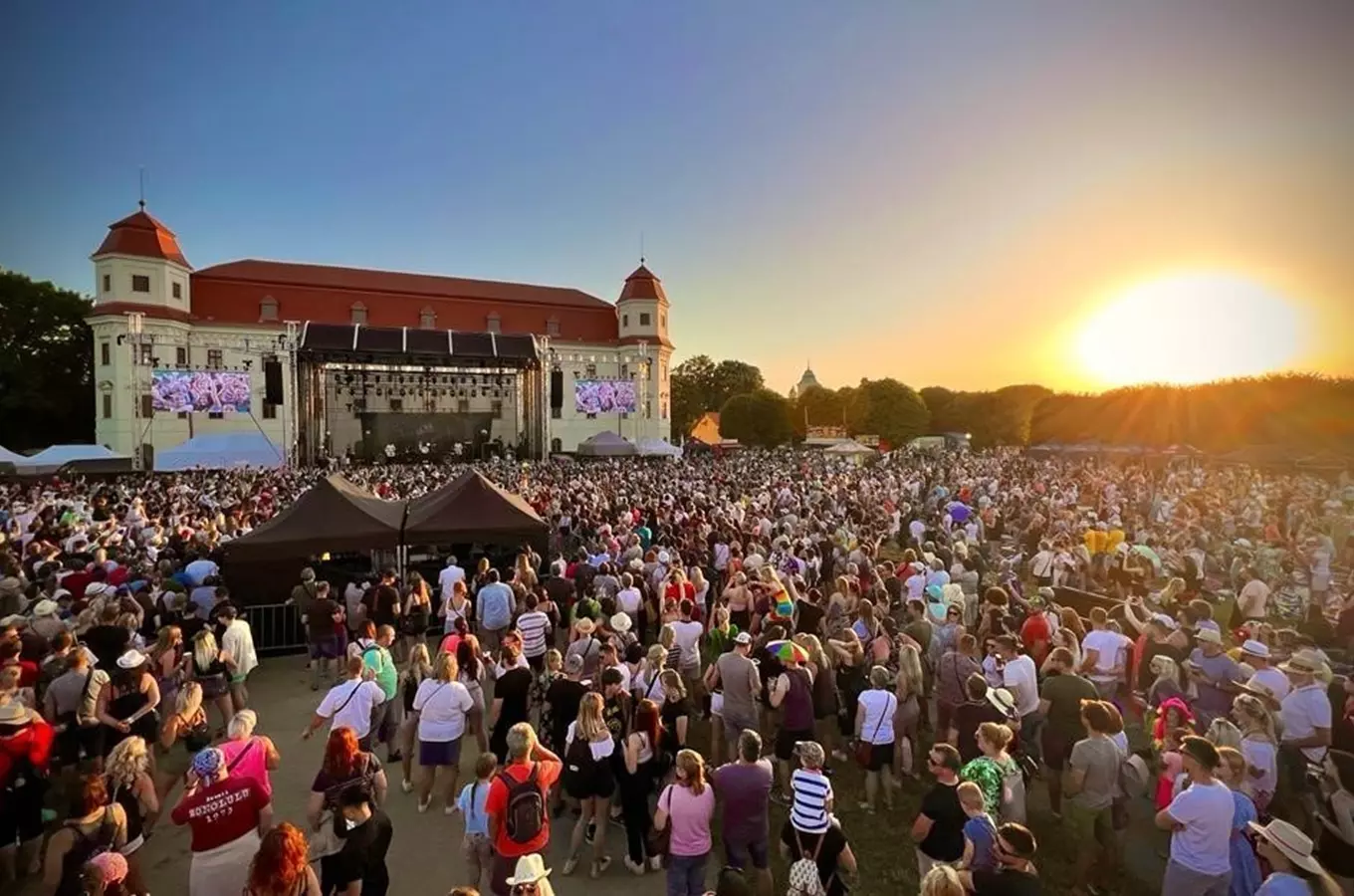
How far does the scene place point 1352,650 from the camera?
815cm

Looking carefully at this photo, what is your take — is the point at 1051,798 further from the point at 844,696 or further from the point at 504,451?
the point at 504,451

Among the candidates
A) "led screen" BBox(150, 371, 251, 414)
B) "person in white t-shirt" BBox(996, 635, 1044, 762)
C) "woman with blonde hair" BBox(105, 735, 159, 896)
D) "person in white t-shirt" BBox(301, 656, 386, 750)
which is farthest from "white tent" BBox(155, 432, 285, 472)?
"person in white t-shirt" BBox(996, 635, 1044, 762)

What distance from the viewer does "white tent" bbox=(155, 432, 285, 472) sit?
2744 cm

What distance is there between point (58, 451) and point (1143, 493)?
4383cm

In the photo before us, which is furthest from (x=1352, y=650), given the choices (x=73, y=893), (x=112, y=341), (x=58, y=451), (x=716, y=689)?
(x=112, y=341)

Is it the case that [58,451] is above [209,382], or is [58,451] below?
below

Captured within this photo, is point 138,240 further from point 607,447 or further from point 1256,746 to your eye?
point 1256,746

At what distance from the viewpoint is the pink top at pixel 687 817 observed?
4109 mm

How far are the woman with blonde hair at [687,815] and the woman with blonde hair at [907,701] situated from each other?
2.57 metres

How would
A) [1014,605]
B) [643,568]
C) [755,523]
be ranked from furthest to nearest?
[755,523] < [643,568] < [1014,605]

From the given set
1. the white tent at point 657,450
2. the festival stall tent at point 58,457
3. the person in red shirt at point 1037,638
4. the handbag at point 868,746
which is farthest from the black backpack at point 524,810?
the white tent at point 657,450

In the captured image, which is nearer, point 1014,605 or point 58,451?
point 1014,605

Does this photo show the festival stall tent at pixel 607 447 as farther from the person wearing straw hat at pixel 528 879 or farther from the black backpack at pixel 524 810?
the person wearing straw hat at pixel 528 879

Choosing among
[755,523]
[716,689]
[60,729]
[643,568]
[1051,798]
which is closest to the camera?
[60,729]
